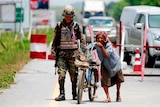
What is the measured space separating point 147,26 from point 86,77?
10.5m

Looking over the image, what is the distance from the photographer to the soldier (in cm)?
1322

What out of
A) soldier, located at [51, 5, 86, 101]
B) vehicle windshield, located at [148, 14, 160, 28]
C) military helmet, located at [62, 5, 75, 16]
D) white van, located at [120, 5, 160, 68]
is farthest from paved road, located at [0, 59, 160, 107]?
vehicle windshield, located at [148, 14, 160, 28]

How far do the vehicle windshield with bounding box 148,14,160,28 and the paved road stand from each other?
3.86 metres

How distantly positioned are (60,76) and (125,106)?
155cm

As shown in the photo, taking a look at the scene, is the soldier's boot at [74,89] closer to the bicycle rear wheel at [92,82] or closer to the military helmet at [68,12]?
the bicycle rear wheel at [92,82]

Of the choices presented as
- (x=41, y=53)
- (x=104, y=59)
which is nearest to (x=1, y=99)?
(x=104, y=59)

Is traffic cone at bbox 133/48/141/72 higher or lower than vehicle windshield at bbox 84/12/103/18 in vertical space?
higher

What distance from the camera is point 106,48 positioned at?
Answer: 1278 cm

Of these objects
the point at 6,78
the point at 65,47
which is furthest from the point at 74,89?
the point at 6,78

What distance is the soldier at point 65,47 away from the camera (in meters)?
13.2

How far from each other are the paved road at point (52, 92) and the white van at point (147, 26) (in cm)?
266

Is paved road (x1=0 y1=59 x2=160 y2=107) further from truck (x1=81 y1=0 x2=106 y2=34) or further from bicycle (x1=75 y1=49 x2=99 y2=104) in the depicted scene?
truck (x1=81 y1=0 x2=106 y2=34)

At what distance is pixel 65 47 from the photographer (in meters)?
13.3

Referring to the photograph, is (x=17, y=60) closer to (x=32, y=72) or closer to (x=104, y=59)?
(x=32, y=72)
